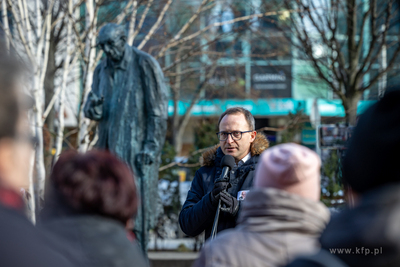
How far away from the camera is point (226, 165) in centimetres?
348

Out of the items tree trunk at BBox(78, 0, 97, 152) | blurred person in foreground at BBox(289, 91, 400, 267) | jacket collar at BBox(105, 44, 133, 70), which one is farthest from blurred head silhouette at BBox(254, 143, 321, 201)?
tree trunk at BBox(78, 0, 97, 152)

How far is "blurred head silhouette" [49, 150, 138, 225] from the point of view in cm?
182

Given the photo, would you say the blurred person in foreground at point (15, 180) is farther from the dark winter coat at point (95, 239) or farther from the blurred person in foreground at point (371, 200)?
the blurred person in foreground at point (371, 200)

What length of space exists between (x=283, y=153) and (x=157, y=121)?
309cm

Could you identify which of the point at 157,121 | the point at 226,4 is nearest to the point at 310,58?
the point at 226,4

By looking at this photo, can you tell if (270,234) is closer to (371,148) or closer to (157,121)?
(371,148)

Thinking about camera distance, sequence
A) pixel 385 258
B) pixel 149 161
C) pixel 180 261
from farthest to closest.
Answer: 1. pixel 180 261
2. pixel 149 161
3. pixel 385 258

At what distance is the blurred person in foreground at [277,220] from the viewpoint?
1.83 metres

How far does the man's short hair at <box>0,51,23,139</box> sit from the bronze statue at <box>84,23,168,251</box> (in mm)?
3452

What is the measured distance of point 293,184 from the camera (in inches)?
76.1

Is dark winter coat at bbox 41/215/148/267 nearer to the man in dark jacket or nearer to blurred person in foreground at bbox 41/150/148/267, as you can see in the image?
blurred person in foreground at bbox 41/150/148/267

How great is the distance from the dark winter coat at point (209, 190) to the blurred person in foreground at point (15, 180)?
→ 2.08m

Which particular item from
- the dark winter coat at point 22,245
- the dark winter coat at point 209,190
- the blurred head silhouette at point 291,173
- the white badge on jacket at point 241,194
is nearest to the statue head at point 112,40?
the dark winter coat at point 209,190

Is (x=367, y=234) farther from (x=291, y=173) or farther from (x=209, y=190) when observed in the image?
(x=209, y=190)
